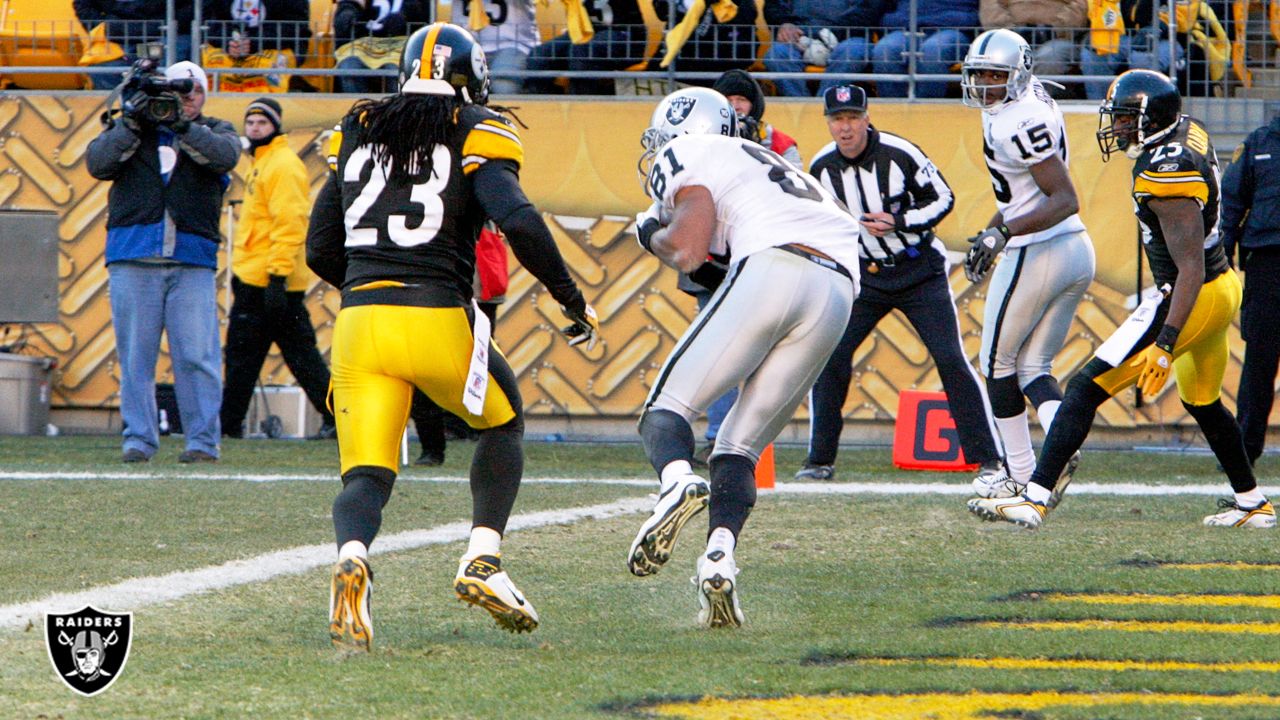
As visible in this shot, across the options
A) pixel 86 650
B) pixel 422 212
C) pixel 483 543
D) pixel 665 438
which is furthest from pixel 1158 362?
pixel 86 650

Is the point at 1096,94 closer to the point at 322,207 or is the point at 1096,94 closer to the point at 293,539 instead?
the point at 293,539

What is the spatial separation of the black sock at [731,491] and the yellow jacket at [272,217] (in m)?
5.63

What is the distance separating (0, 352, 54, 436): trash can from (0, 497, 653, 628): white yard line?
554 centimetres

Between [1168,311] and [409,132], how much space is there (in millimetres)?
3205

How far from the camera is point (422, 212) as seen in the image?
4297mm

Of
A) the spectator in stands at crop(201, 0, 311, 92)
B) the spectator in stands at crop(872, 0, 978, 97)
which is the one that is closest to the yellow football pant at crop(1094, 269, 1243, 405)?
the spectator in stands at crop(872, 0, 978, 97)

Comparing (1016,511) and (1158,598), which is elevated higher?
(1158,598)

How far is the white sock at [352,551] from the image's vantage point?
4.07 m

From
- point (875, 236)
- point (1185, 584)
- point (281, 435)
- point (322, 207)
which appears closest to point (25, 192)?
point (281, 435)

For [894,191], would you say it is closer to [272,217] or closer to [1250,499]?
[1250,499]

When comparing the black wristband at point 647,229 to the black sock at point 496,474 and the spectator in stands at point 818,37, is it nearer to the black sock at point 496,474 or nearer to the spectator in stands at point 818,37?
the black sock at point 496,474

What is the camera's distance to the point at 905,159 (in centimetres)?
816

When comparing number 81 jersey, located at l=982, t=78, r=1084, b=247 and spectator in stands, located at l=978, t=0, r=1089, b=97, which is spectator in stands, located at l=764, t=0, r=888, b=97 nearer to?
spectator in stands, located at l=978, t=0, r=1089, b=97

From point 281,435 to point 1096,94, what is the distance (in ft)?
18.7
